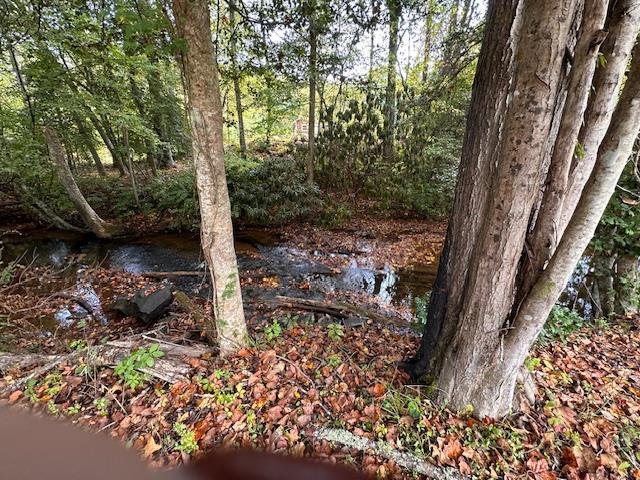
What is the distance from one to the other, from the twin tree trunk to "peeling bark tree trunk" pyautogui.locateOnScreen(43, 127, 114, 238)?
32.6ft

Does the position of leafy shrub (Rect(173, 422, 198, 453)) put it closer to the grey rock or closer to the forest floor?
the forest floor

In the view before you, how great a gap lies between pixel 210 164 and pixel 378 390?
8.37 ft

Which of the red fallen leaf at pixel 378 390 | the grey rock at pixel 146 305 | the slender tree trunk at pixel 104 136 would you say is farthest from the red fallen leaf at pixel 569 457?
the slender tree trunk at pixel 104 136

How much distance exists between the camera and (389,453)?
2061 mm

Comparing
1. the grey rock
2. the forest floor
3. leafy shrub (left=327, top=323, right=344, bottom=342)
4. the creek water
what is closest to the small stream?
the creek water

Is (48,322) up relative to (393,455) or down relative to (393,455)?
down

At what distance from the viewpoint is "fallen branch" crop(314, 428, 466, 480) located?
6.33 ft

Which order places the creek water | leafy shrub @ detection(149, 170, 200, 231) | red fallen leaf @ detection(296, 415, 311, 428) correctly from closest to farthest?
red fallen leaf @ detection(296, 415, 311, 428) → the creek water → leafy shrub @ detection(149, 170, 200, 231)

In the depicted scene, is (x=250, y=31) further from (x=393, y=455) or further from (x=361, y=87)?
(x=361, y=87)

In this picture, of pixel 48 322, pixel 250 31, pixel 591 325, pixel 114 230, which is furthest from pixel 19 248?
pixel 591 325

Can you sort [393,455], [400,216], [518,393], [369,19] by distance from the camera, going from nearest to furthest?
1. [393,455]
2. [518,393]
3. [369,19]
4. [400,216]

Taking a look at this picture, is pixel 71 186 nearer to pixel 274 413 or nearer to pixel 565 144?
pixel 274 413

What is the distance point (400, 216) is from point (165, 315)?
8.69 m

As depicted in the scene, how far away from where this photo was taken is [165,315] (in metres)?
4.86
